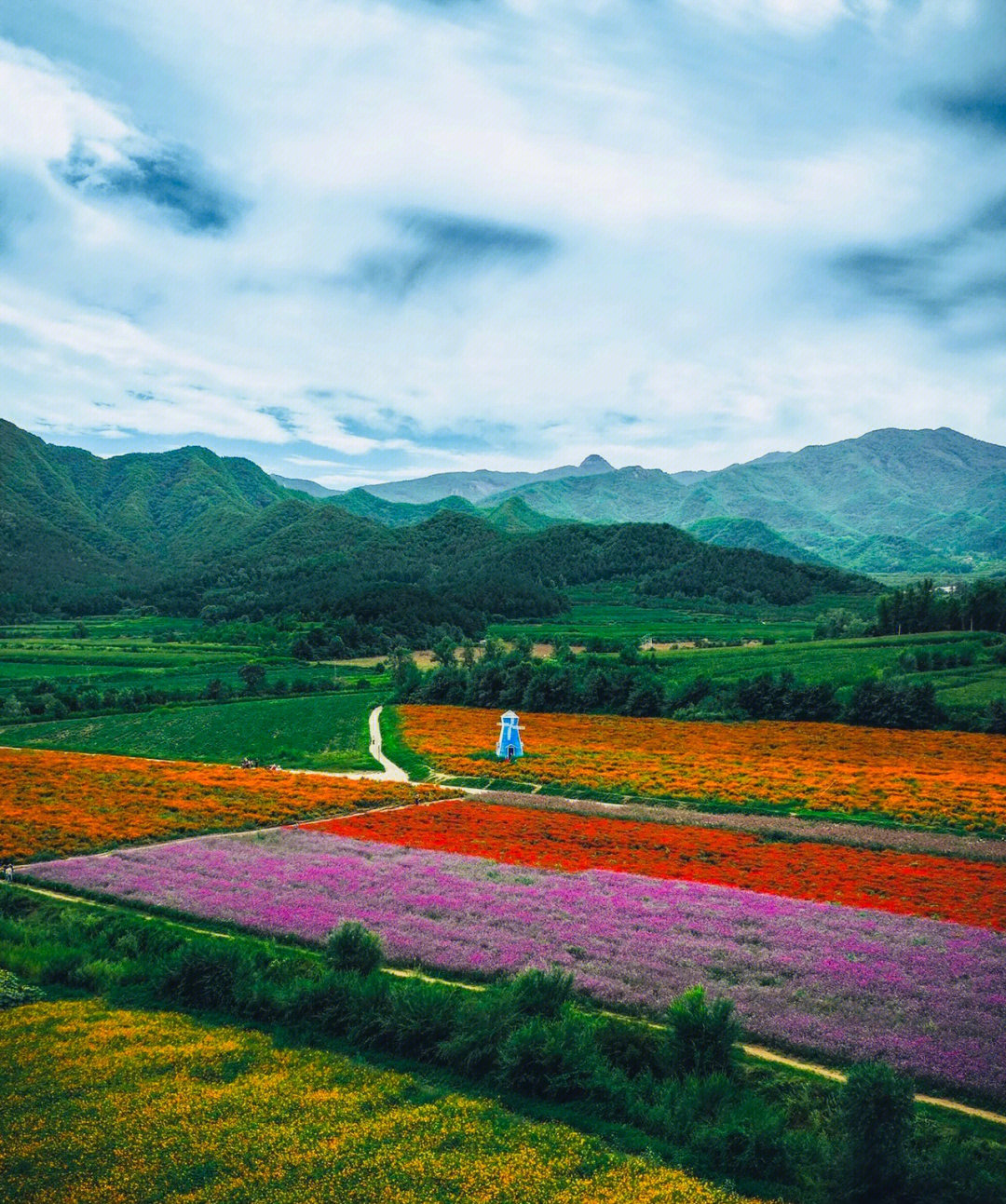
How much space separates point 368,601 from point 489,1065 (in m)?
136

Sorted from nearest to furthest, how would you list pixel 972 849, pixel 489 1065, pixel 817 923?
pixel 489 1065, pixel 817 923, pixel 972 849

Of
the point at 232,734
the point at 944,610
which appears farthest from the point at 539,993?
the point at 944,610

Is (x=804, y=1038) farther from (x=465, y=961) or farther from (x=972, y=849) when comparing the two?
(x=972, y=849)

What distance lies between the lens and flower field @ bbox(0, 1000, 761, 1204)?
10.7m

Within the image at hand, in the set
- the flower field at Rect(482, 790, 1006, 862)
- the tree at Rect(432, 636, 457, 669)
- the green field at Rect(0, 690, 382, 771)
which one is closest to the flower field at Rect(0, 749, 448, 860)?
the flower field at Rect(482, 790, 1006, 862)

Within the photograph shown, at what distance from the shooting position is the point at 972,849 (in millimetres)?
30547

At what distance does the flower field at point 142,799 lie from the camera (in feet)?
106

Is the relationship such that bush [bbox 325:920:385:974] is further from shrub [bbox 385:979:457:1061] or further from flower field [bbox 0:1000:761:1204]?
flower field [bbox 0:1000:761:1204]

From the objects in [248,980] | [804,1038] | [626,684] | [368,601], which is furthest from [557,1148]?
[368,601]

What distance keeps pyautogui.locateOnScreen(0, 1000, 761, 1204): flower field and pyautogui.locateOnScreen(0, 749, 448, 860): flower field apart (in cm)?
1853

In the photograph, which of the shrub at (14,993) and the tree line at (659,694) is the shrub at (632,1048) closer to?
the shrub at (14,993)

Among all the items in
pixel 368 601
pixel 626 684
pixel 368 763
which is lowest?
pixel 368 763

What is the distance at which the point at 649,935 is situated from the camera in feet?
66.0

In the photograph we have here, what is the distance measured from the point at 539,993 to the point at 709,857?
1588 centimetres
